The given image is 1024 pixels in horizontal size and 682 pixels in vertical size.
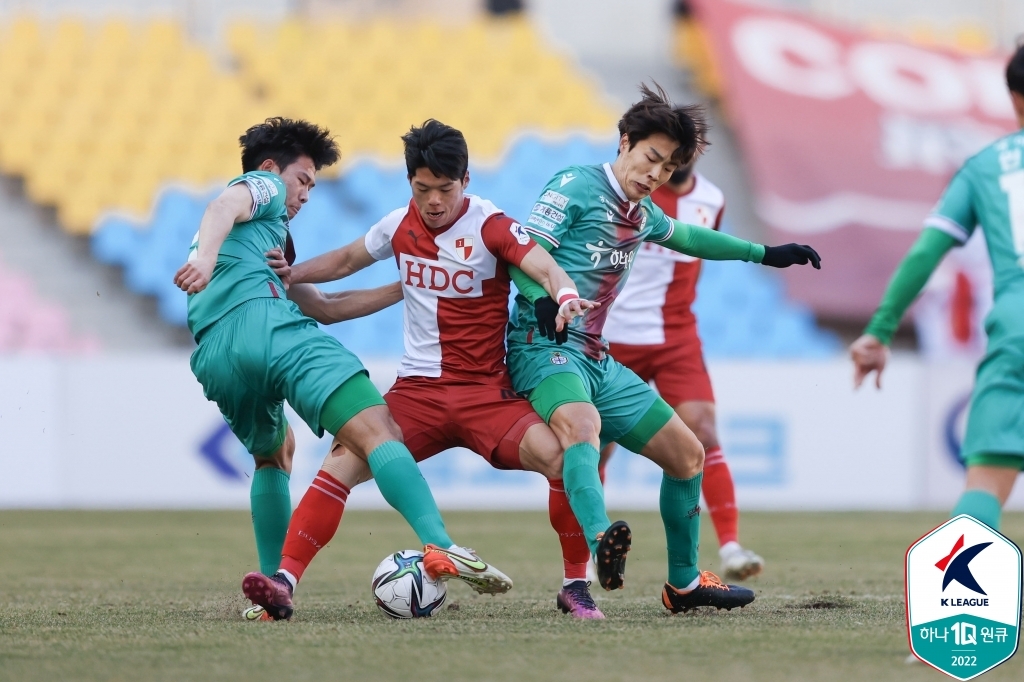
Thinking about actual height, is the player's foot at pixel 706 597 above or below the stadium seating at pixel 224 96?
below

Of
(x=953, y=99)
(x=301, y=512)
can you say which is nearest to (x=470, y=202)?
(x=301, y=512)

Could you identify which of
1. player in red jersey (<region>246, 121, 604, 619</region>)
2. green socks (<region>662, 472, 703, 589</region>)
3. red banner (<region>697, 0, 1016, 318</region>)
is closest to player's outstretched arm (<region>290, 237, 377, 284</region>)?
player in red jersey (<region>246, 121, 604, 619</region>)

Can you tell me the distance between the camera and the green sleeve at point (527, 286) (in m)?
5.28

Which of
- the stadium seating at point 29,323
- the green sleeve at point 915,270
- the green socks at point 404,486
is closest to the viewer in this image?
the green sleeve at point 915,270

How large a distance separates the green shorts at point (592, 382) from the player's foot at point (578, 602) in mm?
610

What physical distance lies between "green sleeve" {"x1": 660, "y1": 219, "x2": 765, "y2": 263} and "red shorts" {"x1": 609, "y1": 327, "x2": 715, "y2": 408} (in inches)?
64.2

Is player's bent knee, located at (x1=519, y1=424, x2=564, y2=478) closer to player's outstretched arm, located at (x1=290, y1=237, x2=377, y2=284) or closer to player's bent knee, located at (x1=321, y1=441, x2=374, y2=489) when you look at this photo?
player's bent knee, located at (x1=321, y1=441, x2=374, y2=489)

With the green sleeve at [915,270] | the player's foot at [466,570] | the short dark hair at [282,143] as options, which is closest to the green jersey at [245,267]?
the short dark hair at [282,143]

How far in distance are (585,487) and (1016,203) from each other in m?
1.92

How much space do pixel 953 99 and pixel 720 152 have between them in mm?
3508

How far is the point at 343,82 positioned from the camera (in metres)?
18.8

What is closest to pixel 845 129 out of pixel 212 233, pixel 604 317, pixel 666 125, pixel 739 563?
pixel 739 563

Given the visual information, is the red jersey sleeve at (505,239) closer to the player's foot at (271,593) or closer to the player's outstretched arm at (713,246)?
the player's outstretched arm at (713,246)

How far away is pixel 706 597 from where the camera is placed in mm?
5652
